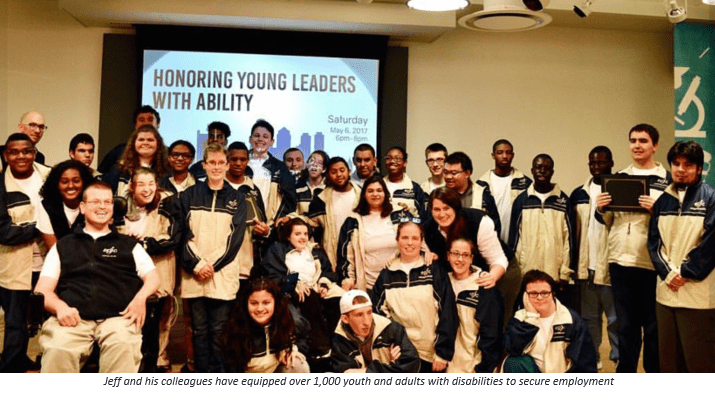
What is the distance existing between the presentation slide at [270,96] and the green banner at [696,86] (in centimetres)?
282

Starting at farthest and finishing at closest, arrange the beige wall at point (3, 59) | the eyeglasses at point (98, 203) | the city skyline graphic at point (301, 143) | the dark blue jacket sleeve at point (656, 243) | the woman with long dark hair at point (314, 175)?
1. the city skyline graphic at point (301, 143)
2. the beige wall at point (3, 59)
3. the woman with long dark hair at point (314, 175)
4. the dark blue jacket sleeve at point (656, 243)
5. the eyeglasses at point (98, 203)

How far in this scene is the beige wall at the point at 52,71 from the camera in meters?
6.35

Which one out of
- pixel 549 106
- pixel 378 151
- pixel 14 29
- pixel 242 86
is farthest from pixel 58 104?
pixel 549 106

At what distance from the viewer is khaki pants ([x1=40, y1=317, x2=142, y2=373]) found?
9.50 feet

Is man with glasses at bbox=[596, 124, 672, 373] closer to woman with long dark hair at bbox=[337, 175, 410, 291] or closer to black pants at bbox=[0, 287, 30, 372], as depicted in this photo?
woman with long dark hair at bbox=[337, 175, 410, 291]

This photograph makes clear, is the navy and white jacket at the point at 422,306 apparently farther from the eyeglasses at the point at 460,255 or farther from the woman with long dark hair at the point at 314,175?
the woman with long dark hair at the point at 314,175

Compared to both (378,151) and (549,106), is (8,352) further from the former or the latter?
(549,106)

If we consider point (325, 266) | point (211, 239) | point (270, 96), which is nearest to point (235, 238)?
point (211, 239)

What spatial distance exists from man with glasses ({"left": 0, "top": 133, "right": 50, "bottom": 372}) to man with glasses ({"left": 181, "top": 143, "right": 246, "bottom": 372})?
2.61ft

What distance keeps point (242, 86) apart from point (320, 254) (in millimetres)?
2990

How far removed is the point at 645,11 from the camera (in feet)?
21.2

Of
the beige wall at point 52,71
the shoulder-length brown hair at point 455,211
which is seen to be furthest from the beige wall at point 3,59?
the shoulder-length brown hair at point 455,211

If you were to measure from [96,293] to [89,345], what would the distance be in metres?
0.22

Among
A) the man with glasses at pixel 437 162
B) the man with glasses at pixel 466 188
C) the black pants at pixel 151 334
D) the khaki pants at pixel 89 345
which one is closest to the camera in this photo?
the khaki pants at pixel 89 345
